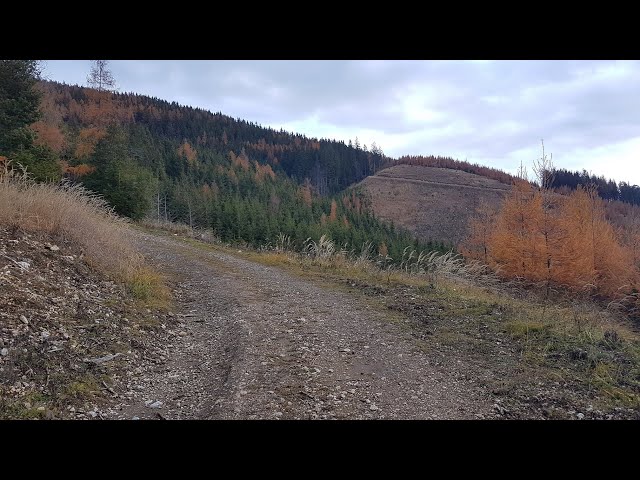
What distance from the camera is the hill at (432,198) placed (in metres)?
86.1

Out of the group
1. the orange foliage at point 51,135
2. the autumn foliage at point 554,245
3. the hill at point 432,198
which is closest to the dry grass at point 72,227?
the autumn foliage at point 554,245

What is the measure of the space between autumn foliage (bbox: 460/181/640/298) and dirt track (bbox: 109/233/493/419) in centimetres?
1027

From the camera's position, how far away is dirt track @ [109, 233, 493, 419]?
12.6 feet

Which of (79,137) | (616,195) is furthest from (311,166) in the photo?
(79,137)

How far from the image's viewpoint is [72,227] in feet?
23.9

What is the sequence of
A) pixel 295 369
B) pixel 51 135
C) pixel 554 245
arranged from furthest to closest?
1. pixel 51 135
2. pixel 554 245
3. pixel 295 369

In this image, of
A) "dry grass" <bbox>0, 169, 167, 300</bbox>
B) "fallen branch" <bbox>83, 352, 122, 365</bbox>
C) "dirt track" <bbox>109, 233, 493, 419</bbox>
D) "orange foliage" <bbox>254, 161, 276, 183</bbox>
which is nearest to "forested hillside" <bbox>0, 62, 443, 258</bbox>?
"orange foliage" <bbox>254, 161, 276, 183</bbox>

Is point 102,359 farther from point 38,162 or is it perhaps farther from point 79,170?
point 79,170

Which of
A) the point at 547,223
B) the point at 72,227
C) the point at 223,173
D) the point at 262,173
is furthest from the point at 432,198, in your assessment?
the point at 72,227

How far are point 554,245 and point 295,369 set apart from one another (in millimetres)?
15577

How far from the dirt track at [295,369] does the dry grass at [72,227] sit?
0.89 m
